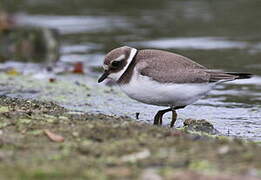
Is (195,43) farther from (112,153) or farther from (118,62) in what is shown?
(112,153)

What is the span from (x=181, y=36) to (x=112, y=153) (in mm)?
12162

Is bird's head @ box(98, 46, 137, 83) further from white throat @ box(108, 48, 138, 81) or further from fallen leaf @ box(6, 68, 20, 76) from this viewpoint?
fallen leaf @ box(6, 68, 20, 76)

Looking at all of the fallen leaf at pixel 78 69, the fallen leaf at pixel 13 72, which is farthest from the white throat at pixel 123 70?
the fallen leaf at pixel 78 69

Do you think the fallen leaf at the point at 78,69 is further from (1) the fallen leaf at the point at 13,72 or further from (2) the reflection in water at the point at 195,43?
(2) the reflection in water at the point at 195,43

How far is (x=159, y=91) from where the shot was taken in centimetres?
740

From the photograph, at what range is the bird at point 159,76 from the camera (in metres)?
7.43

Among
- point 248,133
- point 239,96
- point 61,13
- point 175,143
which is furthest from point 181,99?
point 61,13

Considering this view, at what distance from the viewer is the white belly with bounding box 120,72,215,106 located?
24.3 ft

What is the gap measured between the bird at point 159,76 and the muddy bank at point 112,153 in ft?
3.31

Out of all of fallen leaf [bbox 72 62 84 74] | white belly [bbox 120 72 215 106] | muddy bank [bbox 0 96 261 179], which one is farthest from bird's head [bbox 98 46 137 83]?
fallen leaf [bbox 72 62 84 74]

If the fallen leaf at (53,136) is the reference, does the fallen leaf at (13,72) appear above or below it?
above

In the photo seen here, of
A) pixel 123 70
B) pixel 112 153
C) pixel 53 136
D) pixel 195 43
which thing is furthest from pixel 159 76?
pixel 195 43

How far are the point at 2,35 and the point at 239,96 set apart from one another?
8.19 m

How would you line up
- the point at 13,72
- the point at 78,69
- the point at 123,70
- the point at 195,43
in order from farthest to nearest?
the point at 195,43 < the point at 78,69 < the point at 13,72 < the point at 123,70
